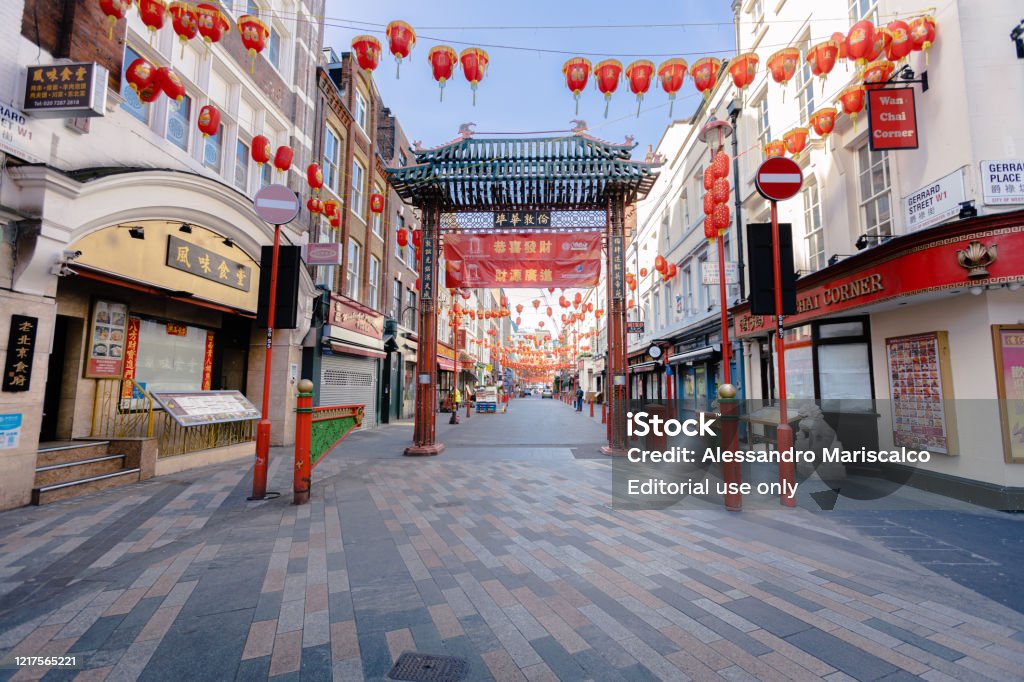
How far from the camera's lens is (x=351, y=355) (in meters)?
15.4

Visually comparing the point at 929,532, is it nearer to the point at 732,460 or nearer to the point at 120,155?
the point at 732,460

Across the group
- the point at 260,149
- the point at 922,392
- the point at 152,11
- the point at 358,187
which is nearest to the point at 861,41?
the point at 922,392

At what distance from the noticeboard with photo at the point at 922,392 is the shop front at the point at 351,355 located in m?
12.3

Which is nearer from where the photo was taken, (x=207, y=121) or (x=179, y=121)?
(x=207, y=121)

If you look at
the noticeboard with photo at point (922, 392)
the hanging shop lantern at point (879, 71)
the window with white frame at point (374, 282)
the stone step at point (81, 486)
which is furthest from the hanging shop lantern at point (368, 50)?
the window with white frame at point (374, 282)

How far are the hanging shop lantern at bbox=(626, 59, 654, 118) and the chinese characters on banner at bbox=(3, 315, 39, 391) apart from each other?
365 inches

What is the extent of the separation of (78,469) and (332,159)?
38.6 feet

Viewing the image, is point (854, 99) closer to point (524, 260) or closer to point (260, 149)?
point (524, 260)

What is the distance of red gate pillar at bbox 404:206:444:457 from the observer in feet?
36.4

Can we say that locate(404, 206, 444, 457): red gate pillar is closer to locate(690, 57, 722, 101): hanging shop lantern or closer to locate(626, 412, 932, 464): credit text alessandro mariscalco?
locate(626, 412, 932, 464): credit text alessandro mariscalco

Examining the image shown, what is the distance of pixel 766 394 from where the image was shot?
39.8 ft

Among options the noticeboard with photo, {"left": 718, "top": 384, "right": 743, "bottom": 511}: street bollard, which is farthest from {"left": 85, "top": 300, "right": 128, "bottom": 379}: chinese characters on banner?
the noticeboard with photo

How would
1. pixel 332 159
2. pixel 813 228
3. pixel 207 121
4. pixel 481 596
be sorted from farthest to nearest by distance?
pixel 332 159, pixel 813 228, pixel 207 121, pixel 481 596

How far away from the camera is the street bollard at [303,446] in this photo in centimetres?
610
